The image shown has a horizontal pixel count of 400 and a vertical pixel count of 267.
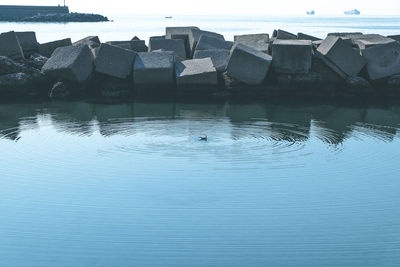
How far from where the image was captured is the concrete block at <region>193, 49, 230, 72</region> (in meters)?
11.9

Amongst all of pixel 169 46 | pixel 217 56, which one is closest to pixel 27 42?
pixel 169 46

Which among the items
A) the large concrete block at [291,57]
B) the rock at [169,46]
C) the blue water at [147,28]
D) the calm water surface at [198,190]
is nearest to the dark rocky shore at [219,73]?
the large concrete block at [291,57]

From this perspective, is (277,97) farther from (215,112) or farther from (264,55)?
(215,112)

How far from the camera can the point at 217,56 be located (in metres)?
12.1

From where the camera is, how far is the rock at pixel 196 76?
11055 millimetres

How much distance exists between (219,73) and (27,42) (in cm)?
488

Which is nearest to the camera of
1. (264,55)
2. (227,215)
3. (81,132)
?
(227,215)

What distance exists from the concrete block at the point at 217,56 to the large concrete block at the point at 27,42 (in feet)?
13.4

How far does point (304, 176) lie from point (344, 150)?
1.46 metres

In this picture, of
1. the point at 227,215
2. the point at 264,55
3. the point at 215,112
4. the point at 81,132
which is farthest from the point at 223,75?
the point at 227,215

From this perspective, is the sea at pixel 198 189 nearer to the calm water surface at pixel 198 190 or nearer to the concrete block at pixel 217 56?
the calm water surface at pixel 198 190

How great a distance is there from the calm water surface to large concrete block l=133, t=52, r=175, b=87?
1.62 metres

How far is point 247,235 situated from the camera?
474 cm

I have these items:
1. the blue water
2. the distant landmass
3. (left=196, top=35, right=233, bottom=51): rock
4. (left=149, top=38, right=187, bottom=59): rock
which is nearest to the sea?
(left=196, top=35, right=233, bottom=51): rock
